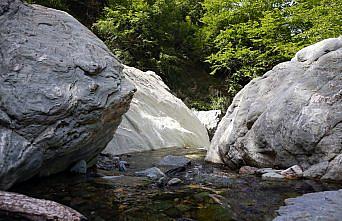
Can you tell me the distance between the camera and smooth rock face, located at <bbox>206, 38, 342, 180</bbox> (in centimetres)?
674

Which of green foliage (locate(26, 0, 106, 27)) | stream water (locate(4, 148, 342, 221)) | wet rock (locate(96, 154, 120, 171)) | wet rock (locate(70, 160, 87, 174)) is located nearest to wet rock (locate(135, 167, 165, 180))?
stream water (locate(4, 148, 342, 221))

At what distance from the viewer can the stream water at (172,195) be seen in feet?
14.2

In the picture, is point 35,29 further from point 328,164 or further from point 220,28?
point 220,28

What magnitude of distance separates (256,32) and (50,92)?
15.6 meters

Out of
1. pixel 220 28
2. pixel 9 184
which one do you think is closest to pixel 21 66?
pixel 9 184

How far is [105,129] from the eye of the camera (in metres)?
6.61

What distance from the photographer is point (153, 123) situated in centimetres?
Result: 1201

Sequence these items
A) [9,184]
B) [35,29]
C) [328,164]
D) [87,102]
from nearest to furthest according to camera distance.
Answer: [9,184], [87,102], [35,29], [328,164]

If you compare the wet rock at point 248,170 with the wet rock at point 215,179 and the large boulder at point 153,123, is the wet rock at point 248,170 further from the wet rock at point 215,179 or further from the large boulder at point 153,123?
the large boulder at point 153,123

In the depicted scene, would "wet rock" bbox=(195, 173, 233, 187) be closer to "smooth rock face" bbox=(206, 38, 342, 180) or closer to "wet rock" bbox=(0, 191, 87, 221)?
"smooth rock face" bbox=(206, 38, 342, 180)

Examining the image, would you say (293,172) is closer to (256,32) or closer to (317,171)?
(317,171)

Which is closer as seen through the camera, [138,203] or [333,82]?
[138,203]

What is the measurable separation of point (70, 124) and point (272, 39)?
1538 cm

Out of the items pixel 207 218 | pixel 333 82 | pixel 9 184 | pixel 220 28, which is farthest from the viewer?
pixel 220 28
